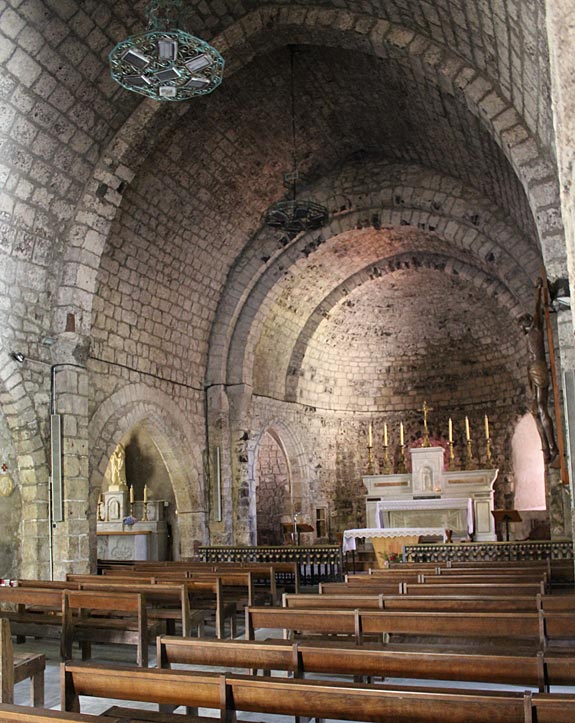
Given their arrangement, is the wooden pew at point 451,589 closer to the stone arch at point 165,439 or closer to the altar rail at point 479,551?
the altar rail at point 479,551

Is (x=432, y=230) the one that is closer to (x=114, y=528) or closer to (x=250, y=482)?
(x=250, y=482)

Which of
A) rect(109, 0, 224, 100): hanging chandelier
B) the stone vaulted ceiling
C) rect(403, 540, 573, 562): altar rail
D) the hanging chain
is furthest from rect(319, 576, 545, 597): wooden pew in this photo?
the hanging chain

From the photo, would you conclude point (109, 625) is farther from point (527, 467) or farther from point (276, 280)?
point (527, 467)

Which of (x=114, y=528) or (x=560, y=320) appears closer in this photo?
(x=560, y=320)

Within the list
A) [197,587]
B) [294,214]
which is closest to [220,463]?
[294,214]

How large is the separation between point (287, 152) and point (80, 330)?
17.6 feet

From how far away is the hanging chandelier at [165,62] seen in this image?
7605 millimetres

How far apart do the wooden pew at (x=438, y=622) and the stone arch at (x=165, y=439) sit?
719 centimetres

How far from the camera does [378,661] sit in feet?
10.7

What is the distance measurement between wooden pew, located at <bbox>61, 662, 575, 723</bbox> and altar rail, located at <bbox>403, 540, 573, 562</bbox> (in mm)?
7228

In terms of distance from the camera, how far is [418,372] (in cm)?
1883

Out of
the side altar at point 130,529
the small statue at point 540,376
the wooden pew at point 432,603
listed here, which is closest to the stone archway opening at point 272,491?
the side altar at point 130,529

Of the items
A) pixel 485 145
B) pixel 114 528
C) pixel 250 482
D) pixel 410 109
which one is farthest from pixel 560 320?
pixel 114 528

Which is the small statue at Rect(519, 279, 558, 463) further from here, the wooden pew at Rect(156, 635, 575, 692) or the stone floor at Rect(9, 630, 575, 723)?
the wooden pew at Rect(156, 635, 575, 692)
